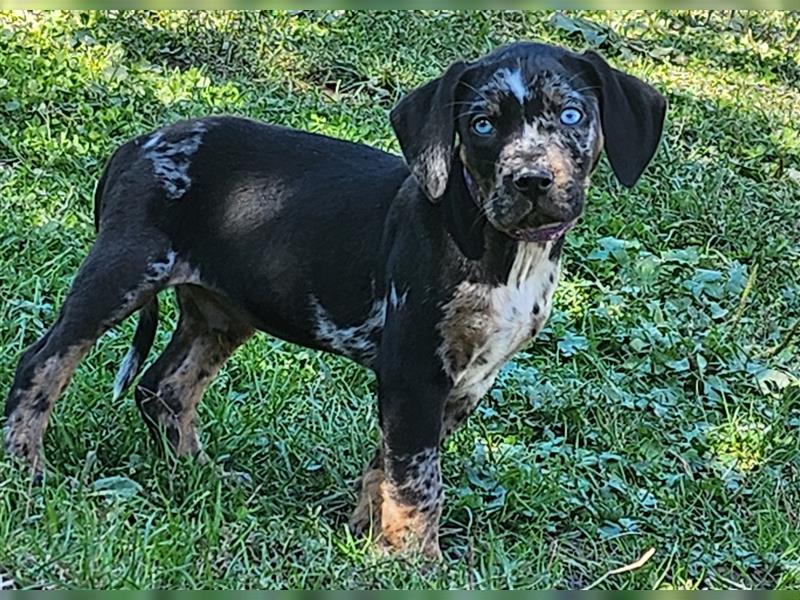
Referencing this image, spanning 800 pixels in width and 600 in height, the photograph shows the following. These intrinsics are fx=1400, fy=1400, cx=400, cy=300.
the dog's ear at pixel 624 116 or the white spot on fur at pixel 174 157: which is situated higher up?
the dog's ear at pixel 624 116

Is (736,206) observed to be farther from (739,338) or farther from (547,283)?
(547,283)

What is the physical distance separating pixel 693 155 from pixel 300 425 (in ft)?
16.2

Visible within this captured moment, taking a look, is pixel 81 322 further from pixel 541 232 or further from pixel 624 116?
pixel 624 116

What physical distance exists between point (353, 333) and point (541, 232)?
95cm

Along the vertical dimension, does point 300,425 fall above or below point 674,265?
above

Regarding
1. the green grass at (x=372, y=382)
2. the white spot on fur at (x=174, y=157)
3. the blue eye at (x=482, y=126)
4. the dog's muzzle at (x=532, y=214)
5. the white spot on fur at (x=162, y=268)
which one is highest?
the blue eye at (x=482, y=126)

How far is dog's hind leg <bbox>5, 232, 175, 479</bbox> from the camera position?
5430mm

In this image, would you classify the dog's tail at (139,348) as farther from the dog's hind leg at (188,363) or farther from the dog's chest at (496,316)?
the dog's chest at (496,316)

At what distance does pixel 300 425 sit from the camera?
6.20 m

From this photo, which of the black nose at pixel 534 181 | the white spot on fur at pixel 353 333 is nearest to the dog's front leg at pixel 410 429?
the white spot on fur at pixel 353 333

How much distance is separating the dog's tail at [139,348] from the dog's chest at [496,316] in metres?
1.49

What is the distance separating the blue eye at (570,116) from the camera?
4.70m

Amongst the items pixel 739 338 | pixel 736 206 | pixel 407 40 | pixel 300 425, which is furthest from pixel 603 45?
pixel 300 425

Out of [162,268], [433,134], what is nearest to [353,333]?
[162,268]
